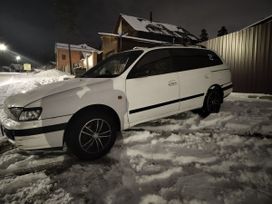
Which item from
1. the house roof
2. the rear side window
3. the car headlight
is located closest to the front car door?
the rear side window

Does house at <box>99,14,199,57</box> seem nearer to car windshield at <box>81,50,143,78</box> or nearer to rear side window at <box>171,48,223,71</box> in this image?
rear side window at <box>171,48,223,71</box>

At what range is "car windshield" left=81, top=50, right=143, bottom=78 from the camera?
368 cm

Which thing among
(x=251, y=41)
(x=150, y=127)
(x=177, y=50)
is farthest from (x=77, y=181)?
(x=251, y=41)

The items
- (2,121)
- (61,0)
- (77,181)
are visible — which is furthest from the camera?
(61,0)

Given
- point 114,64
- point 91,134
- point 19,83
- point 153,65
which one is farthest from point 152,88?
point 19,83

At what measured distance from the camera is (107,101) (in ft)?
9.89

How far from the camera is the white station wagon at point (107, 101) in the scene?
8.57 feet

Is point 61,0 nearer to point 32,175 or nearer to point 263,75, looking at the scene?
point 263,75

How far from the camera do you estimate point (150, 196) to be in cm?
210

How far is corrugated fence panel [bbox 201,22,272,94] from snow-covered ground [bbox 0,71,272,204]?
5.05 meters

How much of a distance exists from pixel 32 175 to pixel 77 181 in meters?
0.69

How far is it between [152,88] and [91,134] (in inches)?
53.3

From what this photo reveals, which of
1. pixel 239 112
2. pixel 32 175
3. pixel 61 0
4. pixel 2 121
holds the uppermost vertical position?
pixel 61 0

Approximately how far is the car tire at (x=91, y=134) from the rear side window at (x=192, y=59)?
190 cm
